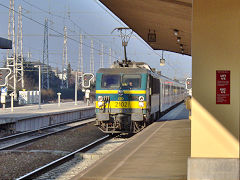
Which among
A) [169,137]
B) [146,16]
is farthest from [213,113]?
[146,16]

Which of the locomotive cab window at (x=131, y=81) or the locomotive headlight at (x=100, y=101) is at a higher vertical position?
the locomotive cab window at (x=131, y=81)

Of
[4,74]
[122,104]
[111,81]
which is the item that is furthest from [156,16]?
[4,74]

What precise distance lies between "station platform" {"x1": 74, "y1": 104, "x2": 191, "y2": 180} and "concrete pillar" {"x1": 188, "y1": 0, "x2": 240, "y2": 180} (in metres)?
0.65

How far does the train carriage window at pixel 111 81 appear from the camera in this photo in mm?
15984

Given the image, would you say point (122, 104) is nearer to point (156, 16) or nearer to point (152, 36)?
point (156, 16)

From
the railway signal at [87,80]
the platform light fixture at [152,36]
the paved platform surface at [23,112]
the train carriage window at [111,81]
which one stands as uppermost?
the platform light fixture at [152,36]

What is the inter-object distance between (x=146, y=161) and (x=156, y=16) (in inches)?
248

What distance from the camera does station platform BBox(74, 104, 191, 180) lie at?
7336 mm

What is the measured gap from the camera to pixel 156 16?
13812 mm

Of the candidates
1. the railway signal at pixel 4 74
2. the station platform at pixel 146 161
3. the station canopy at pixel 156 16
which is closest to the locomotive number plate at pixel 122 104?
the station platform at pixel 146 161

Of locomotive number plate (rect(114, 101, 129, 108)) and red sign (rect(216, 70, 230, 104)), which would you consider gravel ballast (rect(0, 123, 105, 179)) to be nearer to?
locomotive number plate (rect(114, 101, 129, 108))

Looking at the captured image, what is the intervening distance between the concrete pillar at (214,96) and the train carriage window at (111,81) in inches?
367

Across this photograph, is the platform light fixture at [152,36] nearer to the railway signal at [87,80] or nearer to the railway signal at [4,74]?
the railway signal at [4,74]

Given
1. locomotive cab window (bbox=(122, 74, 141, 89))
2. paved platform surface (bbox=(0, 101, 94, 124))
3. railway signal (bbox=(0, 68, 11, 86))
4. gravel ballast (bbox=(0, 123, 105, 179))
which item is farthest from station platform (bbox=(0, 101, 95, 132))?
locomotive cab window (bbox=(122, 74, 141, 89))
